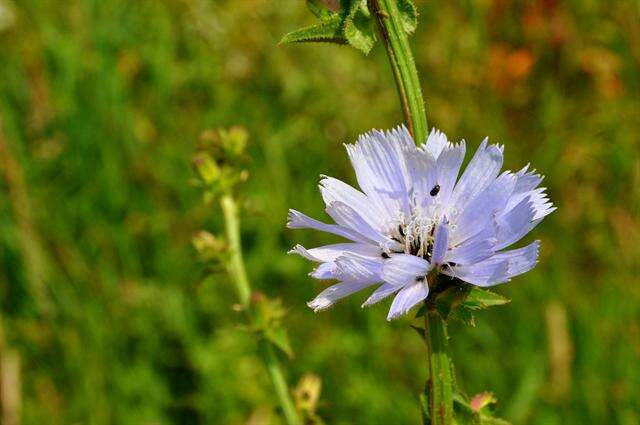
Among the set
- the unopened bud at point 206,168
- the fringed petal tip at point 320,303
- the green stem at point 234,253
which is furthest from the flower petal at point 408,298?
the unopened bud at point 206,168

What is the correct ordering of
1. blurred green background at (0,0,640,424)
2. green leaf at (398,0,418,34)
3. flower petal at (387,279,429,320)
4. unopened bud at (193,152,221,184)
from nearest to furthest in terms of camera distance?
flower petal at (387,279,429,320) < green leaf at (398,0,418,34) < unopened bud at (193,152,221,184) < blurred green background at (0,0,640,424)

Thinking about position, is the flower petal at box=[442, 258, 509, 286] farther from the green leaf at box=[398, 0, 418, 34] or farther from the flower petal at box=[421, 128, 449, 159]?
the green leaf at box=[398, 0, 418, 34]

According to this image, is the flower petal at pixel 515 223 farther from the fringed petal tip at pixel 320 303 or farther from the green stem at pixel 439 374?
the fringed petal tip at pixel 320 303

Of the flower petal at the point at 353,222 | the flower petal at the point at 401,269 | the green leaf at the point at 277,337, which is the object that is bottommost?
the flower petal at the point at 401,269

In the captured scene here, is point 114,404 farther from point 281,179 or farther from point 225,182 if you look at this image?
point 225,182

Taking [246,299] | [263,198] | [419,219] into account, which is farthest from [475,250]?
[263,198]

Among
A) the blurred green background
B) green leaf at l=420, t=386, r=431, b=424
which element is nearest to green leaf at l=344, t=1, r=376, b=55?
green leaf at l=420, t=386, r=431, b=424

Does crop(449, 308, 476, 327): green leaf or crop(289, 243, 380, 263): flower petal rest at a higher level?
crop(289, 243, 380, 263): flower petal
